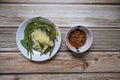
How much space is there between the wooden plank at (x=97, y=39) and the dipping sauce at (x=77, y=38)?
0.03 m

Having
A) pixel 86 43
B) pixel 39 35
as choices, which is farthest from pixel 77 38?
pixel 39 35

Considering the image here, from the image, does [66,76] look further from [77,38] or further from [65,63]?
[77,38]

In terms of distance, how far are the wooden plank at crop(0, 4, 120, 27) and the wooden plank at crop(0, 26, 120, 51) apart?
21 millimetres

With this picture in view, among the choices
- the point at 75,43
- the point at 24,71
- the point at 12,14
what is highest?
the point at 12,14

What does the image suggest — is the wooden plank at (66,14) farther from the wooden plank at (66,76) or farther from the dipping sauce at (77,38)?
the wooden plank at (66,76)

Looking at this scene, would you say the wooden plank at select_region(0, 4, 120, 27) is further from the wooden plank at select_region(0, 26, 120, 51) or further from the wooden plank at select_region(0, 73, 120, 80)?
the wooden plank at select_region(0, 73, 120, 80)

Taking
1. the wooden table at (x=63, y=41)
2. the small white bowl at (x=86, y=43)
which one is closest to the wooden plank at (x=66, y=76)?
the wooden table at (x=63, y=41)

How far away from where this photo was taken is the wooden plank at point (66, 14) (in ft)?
2.86

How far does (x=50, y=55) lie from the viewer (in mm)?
847

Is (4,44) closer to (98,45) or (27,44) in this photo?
(27,44)

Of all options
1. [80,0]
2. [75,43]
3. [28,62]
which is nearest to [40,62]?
[28,62]

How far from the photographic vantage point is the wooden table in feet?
2.83

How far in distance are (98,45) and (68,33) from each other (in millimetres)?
139

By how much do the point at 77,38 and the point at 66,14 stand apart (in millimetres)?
110
